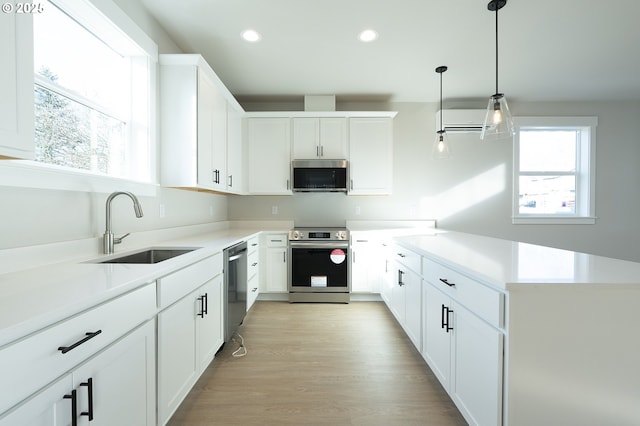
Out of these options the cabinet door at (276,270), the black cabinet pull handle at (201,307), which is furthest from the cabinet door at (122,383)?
the cabinet door at (276,270)

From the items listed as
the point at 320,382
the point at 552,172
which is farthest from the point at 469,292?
the point at 552,172

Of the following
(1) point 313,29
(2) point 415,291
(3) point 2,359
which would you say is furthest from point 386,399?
(1) point 313,29

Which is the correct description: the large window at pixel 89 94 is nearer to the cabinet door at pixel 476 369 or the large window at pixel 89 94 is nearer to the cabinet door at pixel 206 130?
the cabinet door at pixel 206 130

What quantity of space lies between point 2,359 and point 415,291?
6.84ft

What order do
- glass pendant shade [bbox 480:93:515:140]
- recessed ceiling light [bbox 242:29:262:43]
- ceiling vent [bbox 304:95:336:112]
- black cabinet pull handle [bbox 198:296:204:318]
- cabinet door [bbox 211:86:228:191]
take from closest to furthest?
black cabinet pull handle [bbox 198:296:204:318] < glass pendant shade [bbox 480:93:515:140] < recessed ceiling light [bbox 242:29:262:43] < cabinet door [bbox 211:86:228:191] < ceiling vent [bbox 304:95:336:112]

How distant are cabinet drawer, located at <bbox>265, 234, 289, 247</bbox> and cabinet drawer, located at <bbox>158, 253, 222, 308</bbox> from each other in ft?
4.53

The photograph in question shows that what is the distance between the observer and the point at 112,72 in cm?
188

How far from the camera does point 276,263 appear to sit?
338 centimetres

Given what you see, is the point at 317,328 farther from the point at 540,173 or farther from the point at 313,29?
the point at 540,173

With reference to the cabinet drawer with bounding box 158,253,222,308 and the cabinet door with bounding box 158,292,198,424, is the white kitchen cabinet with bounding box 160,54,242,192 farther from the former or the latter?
the cabinet door with bounding box 158,292,198,424

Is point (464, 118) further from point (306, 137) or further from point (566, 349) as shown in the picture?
point (566, 349)

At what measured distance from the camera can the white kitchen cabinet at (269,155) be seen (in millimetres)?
3555

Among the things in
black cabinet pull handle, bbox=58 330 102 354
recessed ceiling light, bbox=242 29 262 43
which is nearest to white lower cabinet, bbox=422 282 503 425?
black cabinet pull handle, bbox=58 330 102 354

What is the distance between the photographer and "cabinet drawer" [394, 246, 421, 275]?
204 cm
